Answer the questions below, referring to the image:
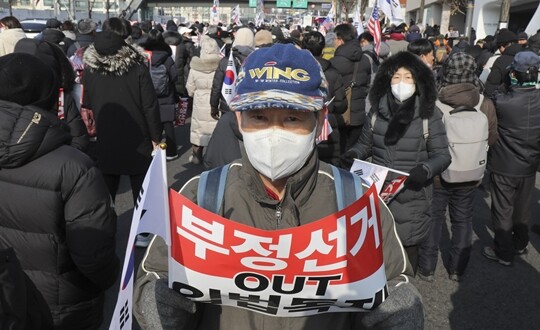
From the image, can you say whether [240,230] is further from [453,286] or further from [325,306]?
[453,286]

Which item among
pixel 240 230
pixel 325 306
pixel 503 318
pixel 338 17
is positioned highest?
pixel 338 17

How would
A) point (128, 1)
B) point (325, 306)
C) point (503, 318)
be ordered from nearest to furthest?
point (325, 306) < point (503, 318) < point (128, 1)

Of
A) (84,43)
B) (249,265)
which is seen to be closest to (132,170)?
(249,265)

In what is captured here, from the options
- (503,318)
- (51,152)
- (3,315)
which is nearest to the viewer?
(3,315)

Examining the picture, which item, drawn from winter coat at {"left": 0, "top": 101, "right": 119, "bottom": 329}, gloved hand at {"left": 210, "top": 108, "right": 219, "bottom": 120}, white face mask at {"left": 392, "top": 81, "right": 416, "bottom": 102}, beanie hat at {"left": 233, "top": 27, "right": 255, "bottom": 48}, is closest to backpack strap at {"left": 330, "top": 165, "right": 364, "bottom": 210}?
winter coat at {"left": 0, "top": 101, "right": 119, "bottom": 329}

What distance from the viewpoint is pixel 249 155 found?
1604mm

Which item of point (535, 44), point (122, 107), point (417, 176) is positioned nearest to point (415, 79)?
point (417, 176)

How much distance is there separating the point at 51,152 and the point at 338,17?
121ft

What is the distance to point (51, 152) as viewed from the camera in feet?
6.86

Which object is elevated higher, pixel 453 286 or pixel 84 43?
pixel 84 43

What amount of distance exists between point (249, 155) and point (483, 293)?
10.9 feet

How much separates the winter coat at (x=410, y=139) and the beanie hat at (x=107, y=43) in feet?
7.01

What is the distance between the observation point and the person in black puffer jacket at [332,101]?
4844 millimetres

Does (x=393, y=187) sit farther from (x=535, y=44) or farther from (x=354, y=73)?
(x=535, y=44)
